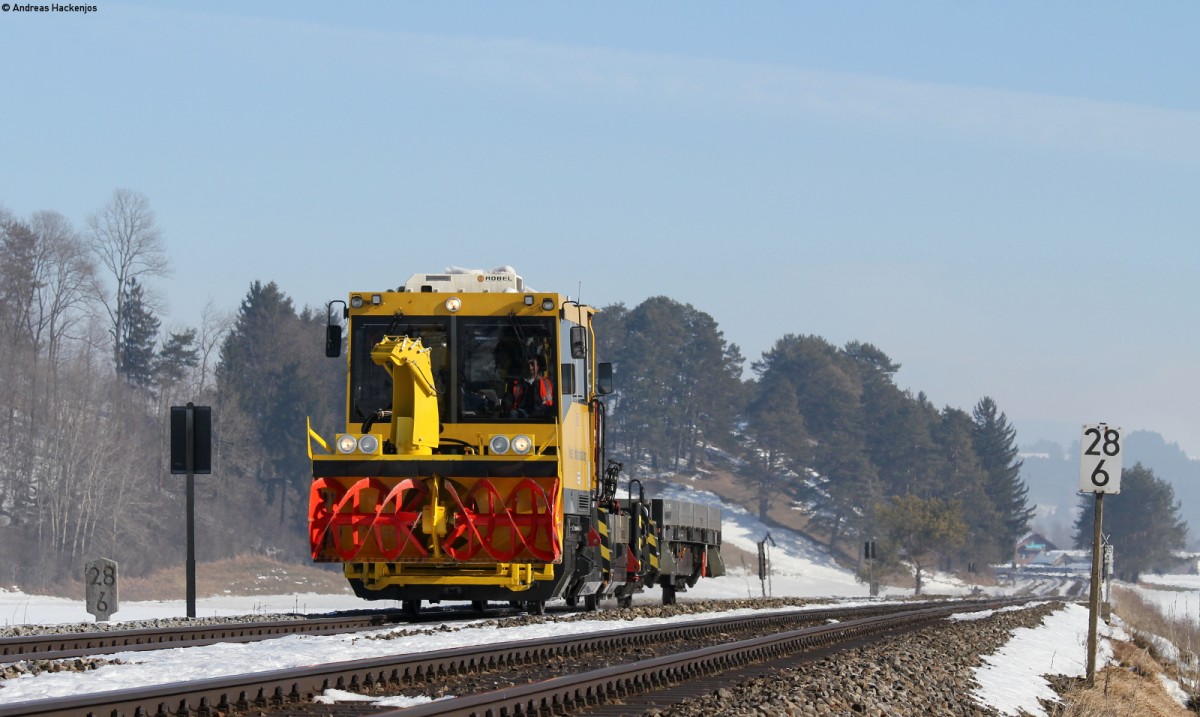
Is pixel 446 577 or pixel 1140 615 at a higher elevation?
pixel 446 577

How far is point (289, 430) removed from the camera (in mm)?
93000

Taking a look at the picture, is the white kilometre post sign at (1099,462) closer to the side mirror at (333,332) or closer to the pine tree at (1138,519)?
the side mirror at (333,332)

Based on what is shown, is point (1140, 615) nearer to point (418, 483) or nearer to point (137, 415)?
point (418, 483)

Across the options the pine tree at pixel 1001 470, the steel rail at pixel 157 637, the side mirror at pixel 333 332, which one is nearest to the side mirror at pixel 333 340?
the side mirror at pixel 333 332

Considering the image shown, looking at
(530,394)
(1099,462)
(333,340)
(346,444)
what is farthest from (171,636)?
(1099,462)

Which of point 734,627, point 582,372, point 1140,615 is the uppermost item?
point 582,372

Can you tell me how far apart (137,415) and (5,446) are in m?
9.81

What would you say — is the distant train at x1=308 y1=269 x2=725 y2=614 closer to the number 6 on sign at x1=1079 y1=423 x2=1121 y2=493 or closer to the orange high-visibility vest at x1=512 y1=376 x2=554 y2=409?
the orange high-visibility vest at x1=512 y1=376 x2=554 y2=409

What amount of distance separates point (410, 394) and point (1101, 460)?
26.6ft

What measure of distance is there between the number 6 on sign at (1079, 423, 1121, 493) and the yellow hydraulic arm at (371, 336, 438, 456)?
7.63 m

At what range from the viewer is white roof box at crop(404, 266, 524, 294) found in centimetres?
2039

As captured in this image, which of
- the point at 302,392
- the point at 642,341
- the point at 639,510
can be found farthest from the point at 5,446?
the point at 639,510

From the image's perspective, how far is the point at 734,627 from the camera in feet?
68.3

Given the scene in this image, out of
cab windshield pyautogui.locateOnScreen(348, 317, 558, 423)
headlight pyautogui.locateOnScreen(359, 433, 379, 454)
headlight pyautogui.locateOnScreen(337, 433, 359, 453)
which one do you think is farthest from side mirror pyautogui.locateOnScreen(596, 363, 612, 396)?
headlight pyautogui.locateOnScreen(337, 433, 359, 453)
